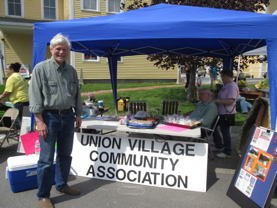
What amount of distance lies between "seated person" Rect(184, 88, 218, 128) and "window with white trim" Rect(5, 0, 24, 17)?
15337mm

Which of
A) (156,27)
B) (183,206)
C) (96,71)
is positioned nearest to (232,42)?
(156,27)

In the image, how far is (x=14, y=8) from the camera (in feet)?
51.0

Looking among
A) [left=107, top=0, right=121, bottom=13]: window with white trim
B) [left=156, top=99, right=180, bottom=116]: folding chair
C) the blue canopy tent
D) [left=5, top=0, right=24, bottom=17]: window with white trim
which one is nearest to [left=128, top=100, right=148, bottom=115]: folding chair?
[left=156, top=99, right=180, bottom=116]: folding chair

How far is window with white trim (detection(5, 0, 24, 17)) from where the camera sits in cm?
1528

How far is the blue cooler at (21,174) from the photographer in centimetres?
305

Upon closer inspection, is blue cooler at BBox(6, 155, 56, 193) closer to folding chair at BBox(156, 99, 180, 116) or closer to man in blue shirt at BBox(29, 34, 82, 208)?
man in blue shirt at BBox(29, 34, 82, 208)

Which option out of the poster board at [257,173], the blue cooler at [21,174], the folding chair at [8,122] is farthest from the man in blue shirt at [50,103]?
the folding chair at [8,122]

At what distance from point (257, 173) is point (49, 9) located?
1695 centimetres

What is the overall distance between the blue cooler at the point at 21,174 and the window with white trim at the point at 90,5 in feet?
45.9

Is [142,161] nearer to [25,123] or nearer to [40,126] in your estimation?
[40,126]

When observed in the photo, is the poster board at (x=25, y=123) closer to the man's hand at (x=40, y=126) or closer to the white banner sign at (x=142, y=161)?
the white banner sign at (x=142, y=161)

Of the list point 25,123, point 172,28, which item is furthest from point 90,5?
point 172,28

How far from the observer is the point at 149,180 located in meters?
3.38

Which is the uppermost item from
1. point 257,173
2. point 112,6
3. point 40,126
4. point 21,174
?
point 112,6
